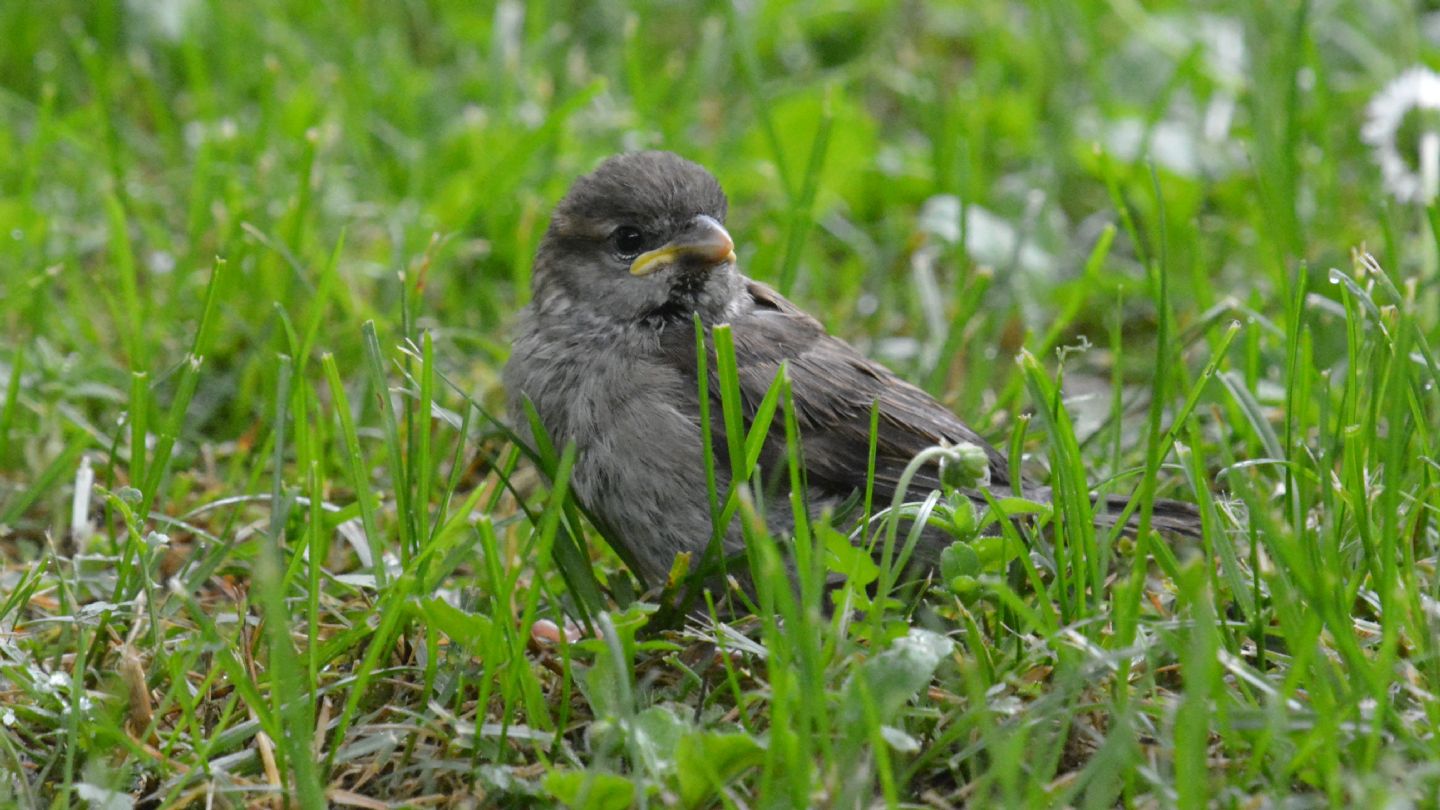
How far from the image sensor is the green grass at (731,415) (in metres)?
2.33

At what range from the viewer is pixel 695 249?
329 centimetres

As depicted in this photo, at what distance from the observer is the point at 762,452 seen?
3.07 metres

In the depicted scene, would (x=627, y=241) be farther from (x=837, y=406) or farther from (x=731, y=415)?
(x=731, y=415)

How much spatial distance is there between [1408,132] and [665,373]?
8.67 ft

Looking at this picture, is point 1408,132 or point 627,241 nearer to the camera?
point 627,241

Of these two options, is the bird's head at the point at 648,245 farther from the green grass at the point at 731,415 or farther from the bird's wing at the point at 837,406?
the green grass at the point at 731,415

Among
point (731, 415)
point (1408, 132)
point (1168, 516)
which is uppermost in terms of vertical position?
point (1408, 132)

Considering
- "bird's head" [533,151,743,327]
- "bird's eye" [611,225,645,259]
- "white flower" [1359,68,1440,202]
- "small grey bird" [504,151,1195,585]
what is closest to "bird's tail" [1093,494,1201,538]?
"small grey bird" [504,151,1195,585]

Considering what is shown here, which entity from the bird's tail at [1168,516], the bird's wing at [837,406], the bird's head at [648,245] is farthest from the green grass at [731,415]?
the bird's head at [648,245]

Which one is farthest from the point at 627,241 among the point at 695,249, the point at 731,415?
the point at 731,415

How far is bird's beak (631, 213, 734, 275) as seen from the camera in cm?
328

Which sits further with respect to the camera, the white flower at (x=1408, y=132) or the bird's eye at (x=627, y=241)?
the white flower at (x=1408, y=132)

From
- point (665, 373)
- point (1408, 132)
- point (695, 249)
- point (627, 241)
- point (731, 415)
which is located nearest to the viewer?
point (731, 415)

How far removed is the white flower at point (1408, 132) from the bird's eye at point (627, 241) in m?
2.34
